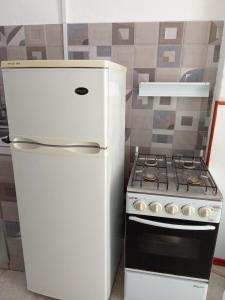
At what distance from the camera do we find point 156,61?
1667mm

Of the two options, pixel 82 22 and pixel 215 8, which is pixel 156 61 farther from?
pixel 82 22

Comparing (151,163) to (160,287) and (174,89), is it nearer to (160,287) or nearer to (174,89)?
(174,89)

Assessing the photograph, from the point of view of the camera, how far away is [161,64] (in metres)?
1.67

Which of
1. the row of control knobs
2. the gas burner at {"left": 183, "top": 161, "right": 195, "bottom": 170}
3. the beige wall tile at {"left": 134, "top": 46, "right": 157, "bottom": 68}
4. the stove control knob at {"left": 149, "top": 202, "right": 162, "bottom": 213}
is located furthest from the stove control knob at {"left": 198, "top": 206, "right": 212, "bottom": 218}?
the beige wall tile at {"left": 134, "top": 46, "right": 157, "bottom": 68}

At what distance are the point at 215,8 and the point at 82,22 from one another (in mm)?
917

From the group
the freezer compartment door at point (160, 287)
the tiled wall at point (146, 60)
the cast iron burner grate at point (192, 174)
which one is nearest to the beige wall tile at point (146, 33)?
the tiled wall at point (146, 60)

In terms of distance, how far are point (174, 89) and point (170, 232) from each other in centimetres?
98

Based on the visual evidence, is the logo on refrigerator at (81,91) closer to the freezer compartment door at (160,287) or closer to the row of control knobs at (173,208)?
the row of control knobs at (173,208)

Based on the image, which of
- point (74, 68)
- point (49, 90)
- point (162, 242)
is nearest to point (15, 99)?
point (49, 90)

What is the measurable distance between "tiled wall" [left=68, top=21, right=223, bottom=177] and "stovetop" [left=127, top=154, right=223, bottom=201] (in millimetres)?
164

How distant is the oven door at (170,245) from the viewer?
1.28m

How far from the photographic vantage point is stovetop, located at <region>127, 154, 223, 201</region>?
4.18 ft

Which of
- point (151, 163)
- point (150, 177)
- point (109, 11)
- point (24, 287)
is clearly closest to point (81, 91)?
point (150, 177)

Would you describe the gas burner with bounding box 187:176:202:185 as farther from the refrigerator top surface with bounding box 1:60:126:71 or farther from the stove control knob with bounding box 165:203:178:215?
the refrigerator top surface with bounding box 1:60:126:71
